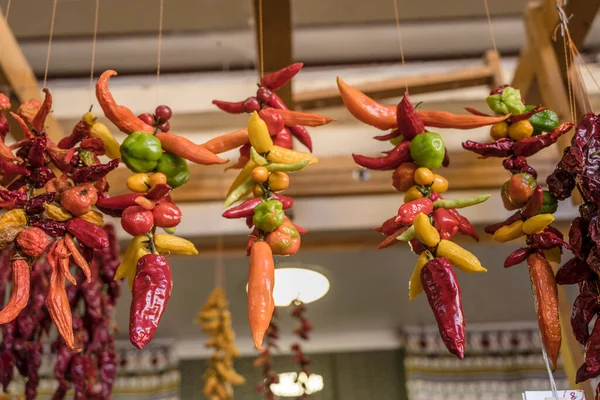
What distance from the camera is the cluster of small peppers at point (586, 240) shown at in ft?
3.61

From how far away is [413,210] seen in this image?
1.18m

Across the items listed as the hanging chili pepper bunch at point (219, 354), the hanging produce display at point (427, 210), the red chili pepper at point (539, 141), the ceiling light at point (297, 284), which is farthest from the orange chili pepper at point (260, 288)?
the ceiling light at point (297, 284)

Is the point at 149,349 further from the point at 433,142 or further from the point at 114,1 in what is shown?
the point at 433,142

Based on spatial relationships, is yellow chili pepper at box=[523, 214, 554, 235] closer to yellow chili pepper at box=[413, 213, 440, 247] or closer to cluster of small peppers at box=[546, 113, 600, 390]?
cluster of small peppers at box=[546, 113, 600, 390]

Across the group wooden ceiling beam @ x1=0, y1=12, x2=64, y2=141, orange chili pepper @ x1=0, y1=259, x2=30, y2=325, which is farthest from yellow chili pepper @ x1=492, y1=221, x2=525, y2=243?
wooden ceiling beam @ x1=0, y1=12, x2=64, y2=141

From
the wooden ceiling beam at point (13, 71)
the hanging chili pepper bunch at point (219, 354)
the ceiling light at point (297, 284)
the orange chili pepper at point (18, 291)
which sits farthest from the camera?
the ceiling light at point (297, 284)

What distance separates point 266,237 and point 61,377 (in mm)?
929

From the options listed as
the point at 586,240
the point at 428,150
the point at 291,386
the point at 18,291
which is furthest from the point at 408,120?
the point at 291,386

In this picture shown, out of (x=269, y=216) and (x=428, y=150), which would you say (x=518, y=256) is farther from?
(x=269, y=216)

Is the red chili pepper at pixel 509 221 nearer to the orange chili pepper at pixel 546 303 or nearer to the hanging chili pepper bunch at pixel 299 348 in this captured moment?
the orange chili pepper at pixel 546 303

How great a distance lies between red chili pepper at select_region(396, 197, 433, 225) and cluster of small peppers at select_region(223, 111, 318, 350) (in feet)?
0.64

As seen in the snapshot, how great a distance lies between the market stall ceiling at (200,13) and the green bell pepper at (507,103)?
145 centimetres

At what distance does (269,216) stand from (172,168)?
246 mm

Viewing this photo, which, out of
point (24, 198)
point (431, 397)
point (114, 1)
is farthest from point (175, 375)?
point (24, 198)
